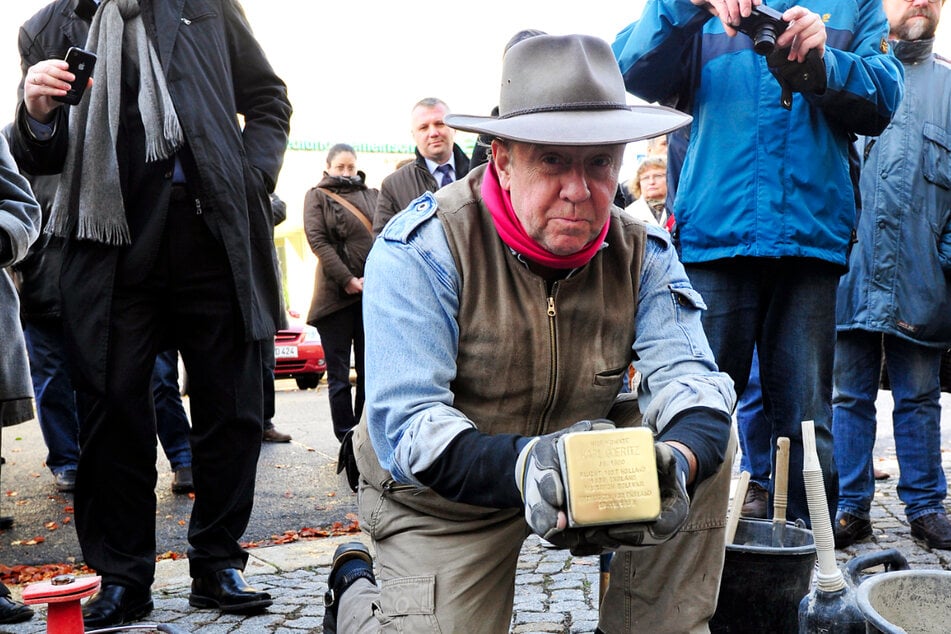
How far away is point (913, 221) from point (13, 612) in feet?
12.4

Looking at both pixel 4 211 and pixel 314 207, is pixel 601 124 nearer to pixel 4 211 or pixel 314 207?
pixel 4 211

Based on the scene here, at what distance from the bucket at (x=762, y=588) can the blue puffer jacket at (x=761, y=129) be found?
1.07 m

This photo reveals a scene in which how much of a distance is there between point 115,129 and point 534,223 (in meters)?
1.71

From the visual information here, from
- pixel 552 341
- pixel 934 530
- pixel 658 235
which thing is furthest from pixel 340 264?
pixel 552 341

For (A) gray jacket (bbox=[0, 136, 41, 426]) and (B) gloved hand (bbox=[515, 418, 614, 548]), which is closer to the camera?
(B) gloved hand (bbox=[515, 418, 614, 548])

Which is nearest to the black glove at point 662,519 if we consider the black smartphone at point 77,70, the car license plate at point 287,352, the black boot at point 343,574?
the black boot at point 343,574

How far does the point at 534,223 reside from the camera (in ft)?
7.41

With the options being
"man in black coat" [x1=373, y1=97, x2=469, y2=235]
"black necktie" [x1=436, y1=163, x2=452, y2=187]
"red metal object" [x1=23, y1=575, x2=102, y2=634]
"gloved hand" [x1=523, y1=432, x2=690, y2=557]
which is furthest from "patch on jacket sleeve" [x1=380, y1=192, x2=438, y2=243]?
"black necktie" [x1=436, y1=163, x2=452, y2=187]

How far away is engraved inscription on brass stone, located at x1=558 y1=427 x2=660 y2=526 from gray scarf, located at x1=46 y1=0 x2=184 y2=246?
204 centimetres

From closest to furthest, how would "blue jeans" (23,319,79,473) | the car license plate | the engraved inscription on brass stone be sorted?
1. the engraved inscription on brass stone
2. "blue jeans" (23,319,79,473)
3. the car license plate

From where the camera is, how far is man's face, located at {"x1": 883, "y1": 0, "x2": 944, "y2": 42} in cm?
416

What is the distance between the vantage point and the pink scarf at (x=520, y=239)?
7.55 ft

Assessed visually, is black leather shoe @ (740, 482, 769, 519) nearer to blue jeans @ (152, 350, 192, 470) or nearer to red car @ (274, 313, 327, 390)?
blue jeans @ (152, 350, 192, 470)

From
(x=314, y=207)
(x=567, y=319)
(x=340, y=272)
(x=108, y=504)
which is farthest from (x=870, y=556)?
(x=314, y=207)
